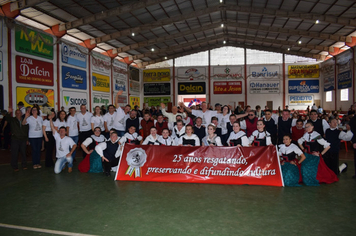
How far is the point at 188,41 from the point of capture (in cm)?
2400

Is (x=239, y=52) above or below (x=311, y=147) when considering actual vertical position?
above

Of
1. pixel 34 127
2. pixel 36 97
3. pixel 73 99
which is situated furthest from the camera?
pixel 73 99

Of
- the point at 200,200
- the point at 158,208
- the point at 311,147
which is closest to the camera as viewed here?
the point at 158,208

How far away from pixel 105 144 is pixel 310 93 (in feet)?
80.4

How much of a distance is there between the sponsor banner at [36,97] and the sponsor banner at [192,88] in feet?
48.8

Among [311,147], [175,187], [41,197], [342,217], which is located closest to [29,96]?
[41,197]

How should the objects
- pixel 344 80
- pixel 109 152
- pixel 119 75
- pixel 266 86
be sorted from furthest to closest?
pixel 266 86 < pixel 119 75 < pixel 344 80 < pixel 109 152

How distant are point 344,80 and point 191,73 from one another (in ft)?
46.5

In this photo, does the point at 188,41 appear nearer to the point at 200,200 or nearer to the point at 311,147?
the point at 311,147

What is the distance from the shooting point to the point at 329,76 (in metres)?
23.5

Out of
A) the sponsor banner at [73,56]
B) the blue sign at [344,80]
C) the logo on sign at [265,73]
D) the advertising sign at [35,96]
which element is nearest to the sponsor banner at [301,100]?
the logo on sign at [265,73]

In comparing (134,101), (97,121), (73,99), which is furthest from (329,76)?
(97,121)

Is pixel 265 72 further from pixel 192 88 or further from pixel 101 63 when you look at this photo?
pixel 101 63

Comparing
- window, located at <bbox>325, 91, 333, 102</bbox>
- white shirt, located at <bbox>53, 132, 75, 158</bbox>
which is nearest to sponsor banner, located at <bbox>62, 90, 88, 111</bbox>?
white shirt, located at <bbox>53, 132, 75, 158</bbox>
